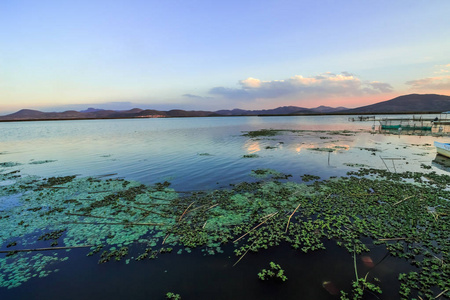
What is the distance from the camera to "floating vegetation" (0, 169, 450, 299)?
888 centimetres

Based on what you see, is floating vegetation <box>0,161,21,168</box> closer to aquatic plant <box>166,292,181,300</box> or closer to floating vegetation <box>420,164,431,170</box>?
aquatic plant <box>166,292,181,300</box>

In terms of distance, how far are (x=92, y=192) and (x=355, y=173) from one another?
25511 millimetres

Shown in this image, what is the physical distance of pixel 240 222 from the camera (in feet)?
39.2

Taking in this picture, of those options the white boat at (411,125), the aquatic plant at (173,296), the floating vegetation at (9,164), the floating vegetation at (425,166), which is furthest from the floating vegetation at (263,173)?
the white boat at (411,125)

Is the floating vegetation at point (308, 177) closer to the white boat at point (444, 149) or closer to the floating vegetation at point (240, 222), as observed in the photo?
the floating vegetation at point (240, 222)

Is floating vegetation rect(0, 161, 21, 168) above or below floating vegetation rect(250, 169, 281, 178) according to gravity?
above

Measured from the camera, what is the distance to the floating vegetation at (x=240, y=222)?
8.88 m

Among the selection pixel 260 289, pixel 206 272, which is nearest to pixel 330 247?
pixel 260 289

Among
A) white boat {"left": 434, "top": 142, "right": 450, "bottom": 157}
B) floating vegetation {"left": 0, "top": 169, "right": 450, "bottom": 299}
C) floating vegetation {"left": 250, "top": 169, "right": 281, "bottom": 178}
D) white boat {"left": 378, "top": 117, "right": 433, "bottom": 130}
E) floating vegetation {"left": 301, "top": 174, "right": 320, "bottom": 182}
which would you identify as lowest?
floating vegetation {"left": 0, "top": 169, "right": 450, "bottom": 299}

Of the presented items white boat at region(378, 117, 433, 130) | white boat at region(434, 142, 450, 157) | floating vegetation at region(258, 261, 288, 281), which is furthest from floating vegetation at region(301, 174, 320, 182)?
white boat at region(378, 117, 433, 130)

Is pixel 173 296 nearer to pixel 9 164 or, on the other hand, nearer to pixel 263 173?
pixel 263 173

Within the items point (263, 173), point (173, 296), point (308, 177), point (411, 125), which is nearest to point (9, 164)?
point (263, 173)

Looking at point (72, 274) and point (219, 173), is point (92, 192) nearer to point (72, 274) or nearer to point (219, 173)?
point (72, 274)

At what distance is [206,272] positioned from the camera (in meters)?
8.41
